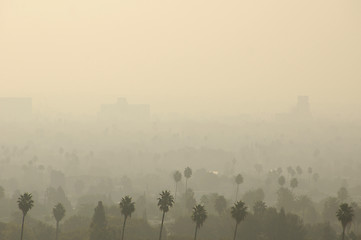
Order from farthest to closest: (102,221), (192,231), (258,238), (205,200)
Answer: (205,200) → (192,231) → (258,238) → (102,221)

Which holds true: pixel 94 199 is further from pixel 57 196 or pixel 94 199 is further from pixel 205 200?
pixel 205 200

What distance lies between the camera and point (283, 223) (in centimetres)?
11094

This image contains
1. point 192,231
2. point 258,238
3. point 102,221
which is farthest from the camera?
point 192,231

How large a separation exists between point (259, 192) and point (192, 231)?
5065 centimetres

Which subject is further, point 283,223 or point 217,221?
point 217,221

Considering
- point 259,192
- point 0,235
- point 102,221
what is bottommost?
point 0,235

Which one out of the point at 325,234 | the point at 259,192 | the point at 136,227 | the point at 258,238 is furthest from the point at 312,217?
the point at 136,227

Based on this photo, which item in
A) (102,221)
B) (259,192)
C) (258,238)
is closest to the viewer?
(102,221)

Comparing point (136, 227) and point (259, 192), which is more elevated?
point (259, 192)

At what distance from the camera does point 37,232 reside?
365ft

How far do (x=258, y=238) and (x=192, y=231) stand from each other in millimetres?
24909

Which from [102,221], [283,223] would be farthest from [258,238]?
[102,221]

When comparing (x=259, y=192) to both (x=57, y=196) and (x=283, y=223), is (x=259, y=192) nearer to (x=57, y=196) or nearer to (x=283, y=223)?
(x=283, y=223)

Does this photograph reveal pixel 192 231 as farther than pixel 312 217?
No
